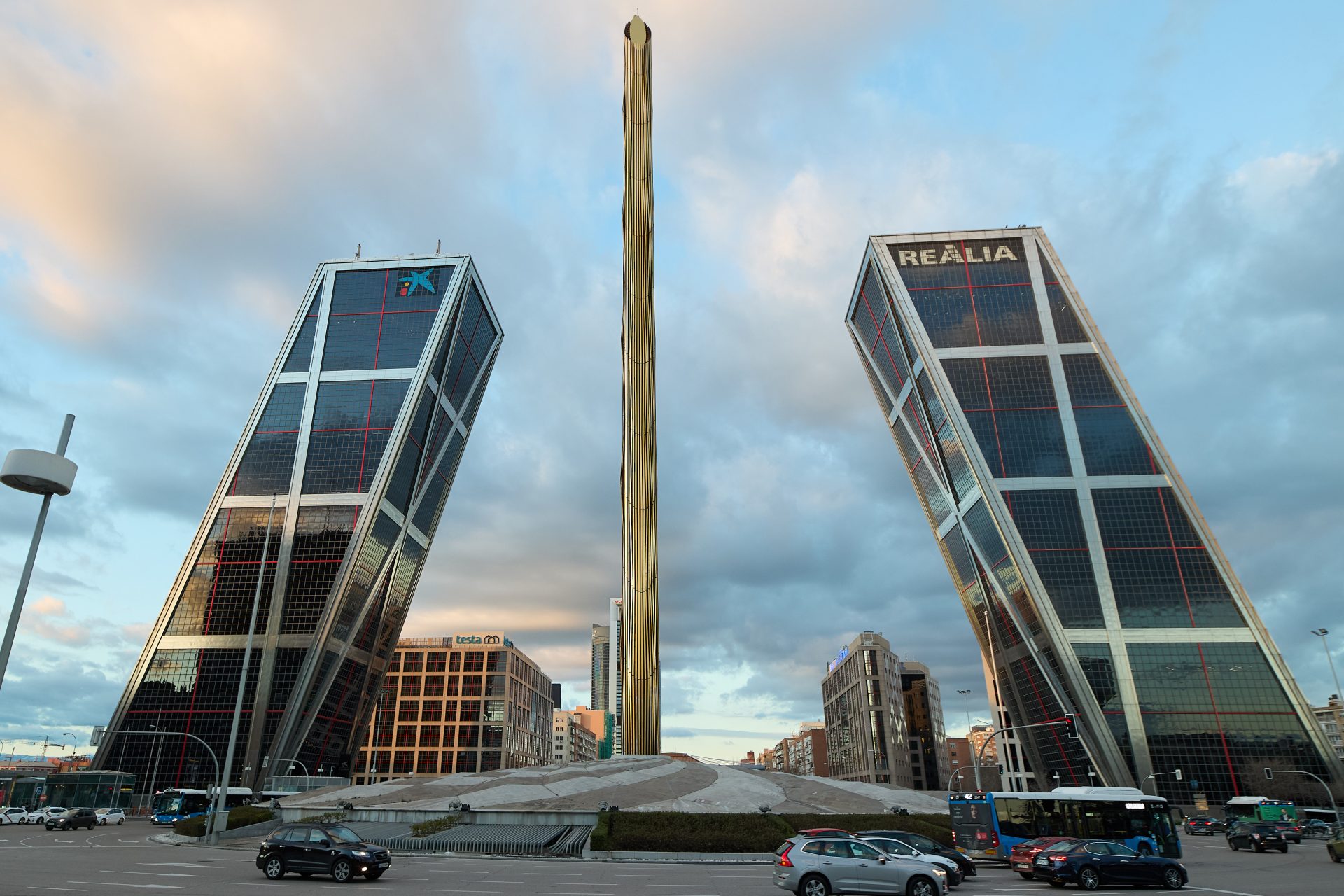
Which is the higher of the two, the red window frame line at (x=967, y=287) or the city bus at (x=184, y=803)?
the red window frame line at (x=967, y=287)

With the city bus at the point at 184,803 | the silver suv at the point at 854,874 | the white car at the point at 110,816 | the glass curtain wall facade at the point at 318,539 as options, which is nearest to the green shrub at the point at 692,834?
the silver suv at the point at 854,874

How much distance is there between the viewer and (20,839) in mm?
41156

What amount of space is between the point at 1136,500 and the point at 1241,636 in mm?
14072

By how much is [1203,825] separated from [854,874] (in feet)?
194

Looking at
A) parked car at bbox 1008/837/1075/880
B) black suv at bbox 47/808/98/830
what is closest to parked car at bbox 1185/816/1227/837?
parked car at bbox 1008/837/1075/880

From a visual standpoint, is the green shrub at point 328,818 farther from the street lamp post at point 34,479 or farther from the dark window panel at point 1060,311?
the dark window panel at point 1060,311

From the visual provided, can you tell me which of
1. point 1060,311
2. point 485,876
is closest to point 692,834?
point 485,876

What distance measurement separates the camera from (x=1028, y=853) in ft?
94.6

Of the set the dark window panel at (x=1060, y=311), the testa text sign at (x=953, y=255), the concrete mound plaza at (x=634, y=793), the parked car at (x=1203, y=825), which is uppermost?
the testa text sign at (x=953, y=255)

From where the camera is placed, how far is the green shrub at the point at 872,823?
35.2 m

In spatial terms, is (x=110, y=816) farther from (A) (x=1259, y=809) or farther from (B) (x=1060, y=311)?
(B) (x=1060, y=311)

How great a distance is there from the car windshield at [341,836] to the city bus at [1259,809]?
202ft

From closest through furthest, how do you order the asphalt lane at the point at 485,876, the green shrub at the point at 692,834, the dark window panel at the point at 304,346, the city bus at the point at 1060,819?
the asphalt lane at the point at 485,876, the city bus at the point at 1060,819, the green shrub at the point at 692,834, the dark window panel at the point at 304,346

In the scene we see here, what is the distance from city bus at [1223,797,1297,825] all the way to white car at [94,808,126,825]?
82.4 meters
